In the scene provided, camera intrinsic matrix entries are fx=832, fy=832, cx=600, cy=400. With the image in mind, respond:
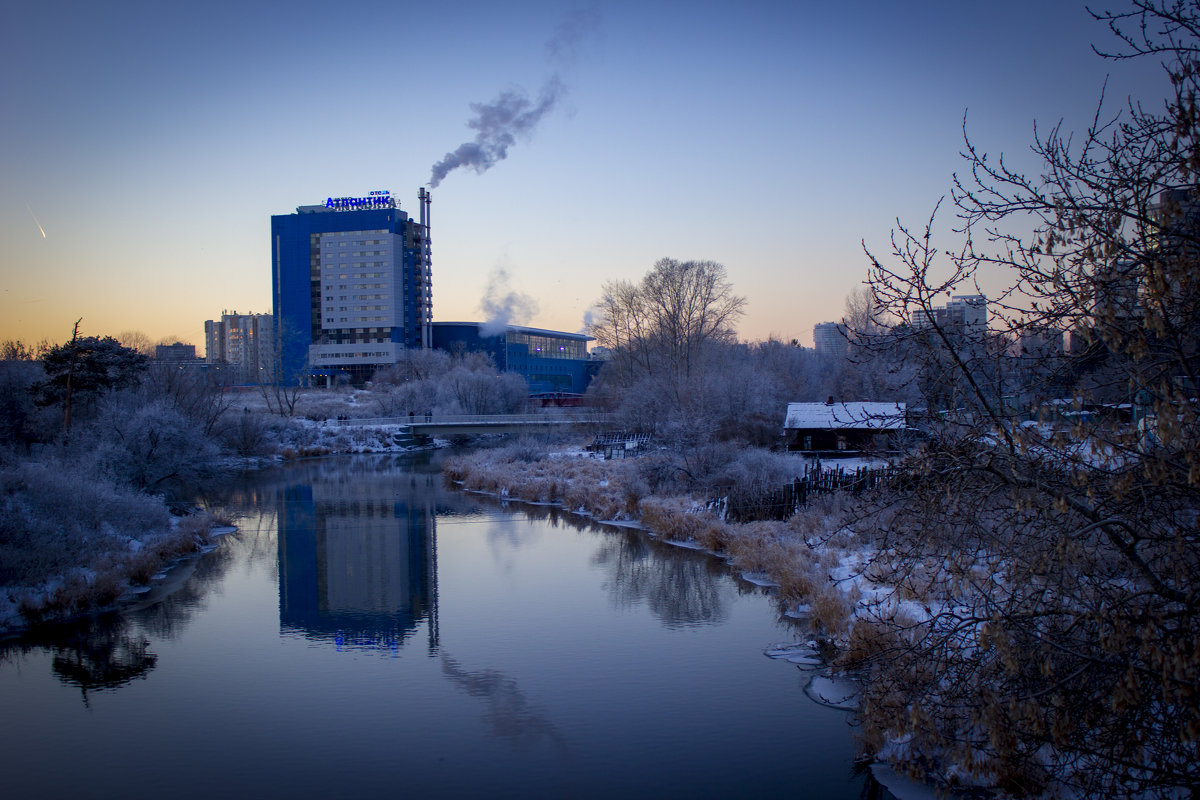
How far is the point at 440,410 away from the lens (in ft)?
211

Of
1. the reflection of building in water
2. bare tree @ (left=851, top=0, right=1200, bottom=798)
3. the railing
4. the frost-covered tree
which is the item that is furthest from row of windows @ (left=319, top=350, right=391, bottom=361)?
bare tree @ (left=851, top=0, right=1200, bottom=798)

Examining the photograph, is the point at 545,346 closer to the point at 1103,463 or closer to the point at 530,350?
the point at 530,350

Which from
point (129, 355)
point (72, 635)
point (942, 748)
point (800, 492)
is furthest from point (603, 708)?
point (129, 355)

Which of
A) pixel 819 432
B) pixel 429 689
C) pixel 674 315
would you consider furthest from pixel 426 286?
pixel 429 689

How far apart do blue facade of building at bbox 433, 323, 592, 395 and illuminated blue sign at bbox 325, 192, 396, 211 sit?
603 inches

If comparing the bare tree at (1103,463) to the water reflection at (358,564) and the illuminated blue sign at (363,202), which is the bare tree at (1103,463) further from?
the illuminated blue sign at (363,202)

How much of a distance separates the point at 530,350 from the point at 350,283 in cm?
2337

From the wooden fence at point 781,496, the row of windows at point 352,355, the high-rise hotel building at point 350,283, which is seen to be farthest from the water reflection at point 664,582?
the row of windows at point 352,355

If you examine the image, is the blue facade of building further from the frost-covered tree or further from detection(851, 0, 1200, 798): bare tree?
detection(851, 0, 1200, 798): bare tree

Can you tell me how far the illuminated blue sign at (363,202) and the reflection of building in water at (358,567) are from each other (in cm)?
7175

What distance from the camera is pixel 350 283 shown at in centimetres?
9650

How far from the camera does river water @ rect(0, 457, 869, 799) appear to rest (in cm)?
957

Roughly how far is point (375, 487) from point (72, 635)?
21.5 meters

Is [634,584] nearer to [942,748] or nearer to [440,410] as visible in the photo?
[942,748]
